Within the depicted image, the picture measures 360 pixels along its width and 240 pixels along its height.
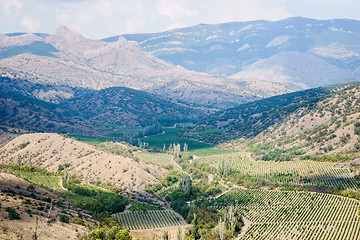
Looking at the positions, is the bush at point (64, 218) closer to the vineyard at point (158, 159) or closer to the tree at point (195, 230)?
the tree at point (195, 230)

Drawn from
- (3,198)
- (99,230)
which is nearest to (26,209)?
(3,198)

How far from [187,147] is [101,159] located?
6679 cm

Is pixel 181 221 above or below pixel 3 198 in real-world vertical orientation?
below

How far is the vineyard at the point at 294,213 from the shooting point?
274 ft

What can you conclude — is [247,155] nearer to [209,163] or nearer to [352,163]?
[209,163]

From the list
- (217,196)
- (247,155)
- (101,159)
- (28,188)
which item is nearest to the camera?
(28,188)

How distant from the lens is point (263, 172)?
458ft

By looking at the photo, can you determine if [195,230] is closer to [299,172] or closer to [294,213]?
[294,213]

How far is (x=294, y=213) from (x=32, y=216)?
65892 millimetres

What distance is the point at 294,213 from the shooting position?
95.5 meters

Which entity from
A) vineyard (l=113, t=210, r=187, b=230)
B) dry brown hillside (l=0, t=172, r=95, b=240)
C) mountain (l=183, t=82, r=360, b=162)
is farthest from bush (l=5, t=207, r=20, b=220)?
mountain (l=183, t=82, r=360, b=162)

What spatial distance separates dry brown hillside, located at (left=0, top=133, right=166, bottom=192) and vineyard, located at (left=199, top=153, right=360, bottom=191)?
121 ft

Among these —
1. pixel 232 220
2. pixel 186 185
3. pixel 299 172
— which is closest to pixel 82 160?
pixel 186 185

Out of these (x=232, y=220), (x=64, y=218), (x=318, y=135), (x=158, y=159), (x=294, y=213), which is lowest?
(x=158, y=159)
